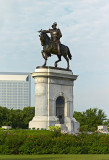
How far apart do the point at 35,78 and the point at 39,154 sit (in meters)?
16.0

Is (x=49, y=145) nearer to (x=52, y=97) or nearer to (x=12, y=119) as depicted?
(x=52, y=97)

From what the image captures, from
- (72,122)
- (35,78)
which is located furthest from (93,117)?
(35,78)

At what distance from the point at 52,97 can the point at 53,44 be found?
17.0ft

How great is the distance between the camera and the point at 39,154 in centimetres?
1733

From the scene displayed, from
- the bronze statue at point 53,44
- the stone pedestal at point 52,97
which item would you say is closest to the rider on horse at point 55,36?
the bronze statue at point 53,44

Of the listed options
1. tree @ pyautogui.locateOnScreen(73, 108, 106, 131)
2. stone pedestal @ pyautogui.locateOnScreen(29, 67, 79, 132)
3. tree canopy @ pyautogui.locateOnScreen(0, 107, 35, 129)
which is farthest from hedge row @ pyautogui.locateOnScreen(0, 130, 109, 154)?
tree canopy @ pyautogui.locateOnScreen(0, 107, 35, 129)

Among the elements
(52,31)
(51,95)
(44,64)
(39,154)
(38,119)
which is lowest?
(39,154)

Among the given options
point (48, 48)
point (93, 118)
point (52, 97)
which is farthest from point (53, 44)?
point (93, 118)

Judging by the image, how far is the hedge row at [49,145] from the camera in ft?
57.5

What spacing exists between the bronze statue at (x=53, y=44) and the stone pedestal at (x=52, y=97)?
151 cm

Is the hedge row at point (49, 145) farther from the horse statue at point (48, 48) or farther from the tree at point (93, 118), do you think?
the tree at point (93, 118)

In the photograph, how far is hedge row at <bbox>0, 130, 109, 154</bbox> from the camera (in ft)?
57.5

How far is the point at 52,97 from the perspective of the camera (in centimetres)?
3291

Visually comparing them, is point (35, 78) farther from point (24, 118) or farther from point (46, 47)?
point (24, 118)
